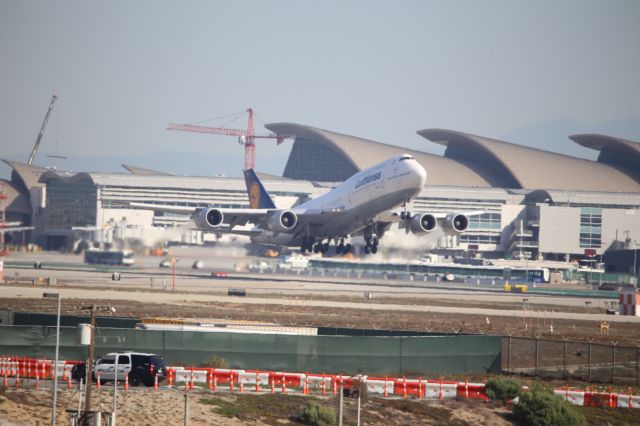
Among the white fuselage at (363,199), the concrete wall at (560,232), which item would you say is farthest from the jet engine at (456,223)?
the concrete wall at (560,232)

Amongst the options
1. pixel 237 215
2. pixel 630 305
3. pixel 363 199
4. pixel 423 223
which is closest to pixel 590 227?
pixel 630 305

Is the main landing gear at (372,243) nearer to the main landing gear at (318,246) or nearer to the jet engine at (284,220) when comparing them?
the main landing gear at (318,246)

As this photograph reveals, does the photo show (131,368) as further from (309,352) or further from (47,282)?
(47,282)

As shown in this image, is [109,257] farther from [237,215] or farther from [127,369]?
[127,369]

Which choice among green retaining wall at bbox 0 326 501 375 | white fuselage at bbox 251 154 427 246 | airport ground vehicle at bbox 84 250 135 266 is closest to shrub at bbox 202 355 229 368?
green retaining wall at bbox 0 326 501 375

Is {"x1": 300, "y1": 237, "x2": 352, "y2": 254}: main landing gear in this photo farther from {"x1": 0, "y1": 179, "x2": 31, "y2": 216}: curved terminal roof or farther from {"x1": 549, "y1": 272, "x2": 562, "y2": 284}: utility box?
{"x1": 0, "y1": 179, "x2": 31, "y2": 216}: curved terminal roof

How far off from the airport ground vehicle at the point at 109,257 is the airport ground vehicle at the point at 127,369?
159 ft

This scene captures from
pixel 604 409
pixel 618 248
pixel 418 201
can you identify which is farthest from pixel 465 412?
pixel 418 201

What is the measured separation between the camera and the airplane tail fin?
10442cm

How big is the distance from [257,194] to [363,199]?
28295 millimetres

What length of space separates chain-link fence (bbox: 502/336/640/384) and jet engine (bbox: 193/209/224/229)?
3473 centimetres

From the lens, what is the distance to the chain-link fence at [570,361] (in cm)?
4728

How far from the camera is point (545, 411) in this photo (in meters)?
37.4

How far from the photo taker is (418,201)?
584ft
